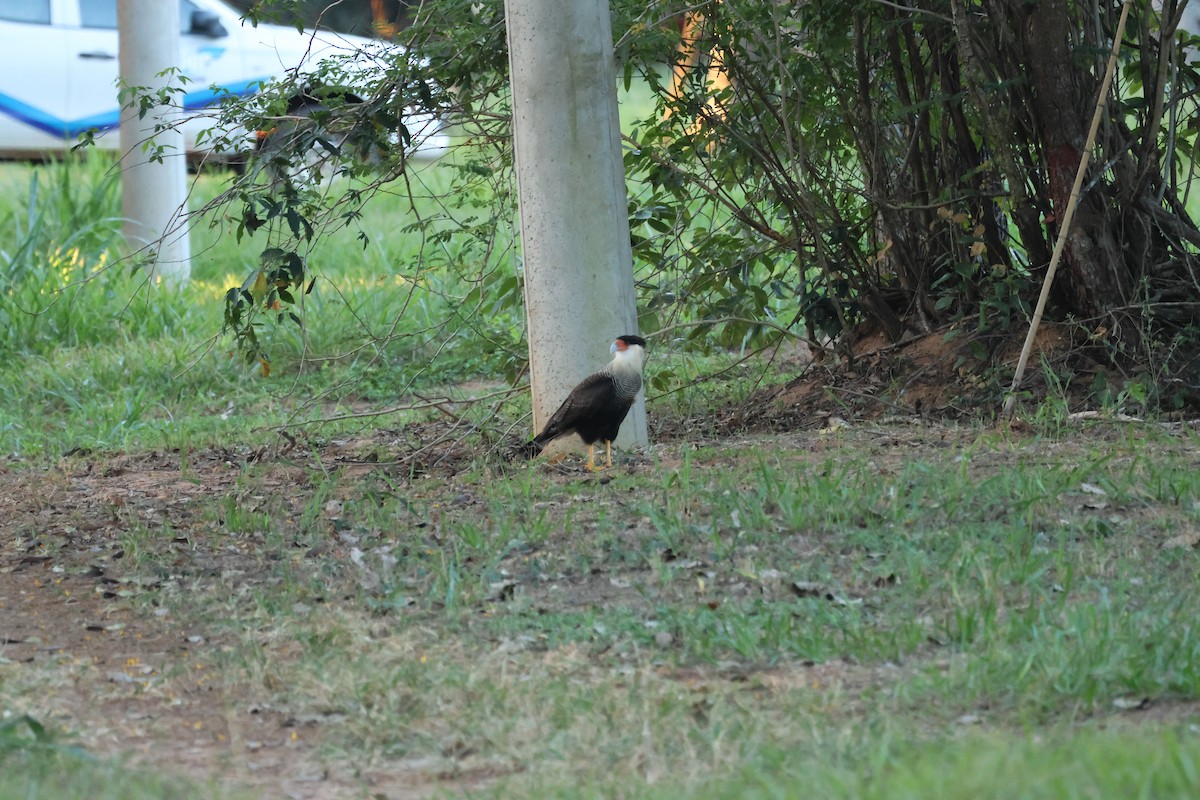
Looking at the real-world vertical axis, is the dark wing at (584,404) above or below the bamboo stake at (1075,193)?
below

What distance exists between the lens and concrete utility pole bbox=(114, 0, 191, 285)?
10.9 meters

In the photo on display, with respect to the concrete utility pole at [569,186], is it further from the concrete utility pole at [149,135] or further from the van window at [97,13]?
the van window at [97,13]

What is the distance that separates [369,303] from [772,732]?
7.65 m

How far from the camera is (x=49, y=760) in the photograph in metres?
3.36

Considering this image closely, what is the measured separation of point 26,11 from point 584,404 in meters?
9.78

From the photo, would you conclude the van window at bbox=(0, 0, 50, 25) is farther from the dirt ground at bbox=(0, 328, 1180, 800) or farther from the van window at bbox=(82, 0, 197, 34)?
the dirt ground at bbox=(0, 328, 1180, 800)

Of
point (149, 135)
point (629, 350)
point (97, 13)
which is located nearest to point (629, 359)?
point (629, 350)

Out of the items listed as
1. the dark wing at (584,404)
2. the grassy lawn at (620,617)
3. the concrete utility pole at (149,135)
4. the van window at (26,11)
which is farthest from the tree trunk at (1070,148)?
the van window at (26,11)

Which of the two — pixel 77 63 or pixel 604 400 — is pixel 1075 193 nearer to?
pixel 604 400

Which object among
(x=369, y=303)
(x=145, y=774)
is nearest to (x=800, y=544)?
(x=145, y=774)

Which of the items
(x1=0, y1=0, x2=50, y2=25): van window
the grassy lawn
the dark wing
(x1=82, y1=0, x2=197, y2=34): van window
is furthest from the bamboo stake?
(x1=0, y1=0, x2=50, y2=25): van window

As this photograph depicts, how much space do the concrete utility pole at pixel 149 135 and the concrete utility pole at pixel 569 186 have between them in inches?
208

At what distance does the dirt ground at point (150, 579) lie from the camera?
3.54 meters

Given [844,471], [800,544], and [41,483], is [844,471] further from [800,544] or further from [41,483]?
[41,483]
